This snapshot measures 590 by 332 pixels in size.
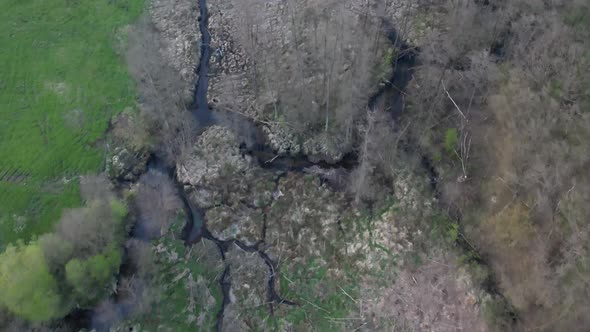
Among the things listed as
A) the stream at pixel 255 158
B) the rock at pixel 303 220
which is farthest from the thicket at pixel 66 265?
the rock at pixel 303 220

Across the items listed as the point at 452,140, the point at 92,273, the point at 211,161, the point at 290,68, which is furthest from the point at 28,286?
the point at 452,140

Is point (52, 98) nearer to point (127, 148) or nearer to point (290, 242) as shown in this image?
point (127, 148)

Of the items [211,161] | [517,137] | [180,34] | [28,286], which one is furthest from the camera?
[180,34]

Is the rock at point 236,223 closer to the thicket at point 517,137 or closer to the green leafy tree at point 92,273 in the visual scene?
the green leafy tree at point 92,273

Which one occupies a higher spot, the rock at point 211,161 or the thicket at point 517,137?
the thicket at point 517,137

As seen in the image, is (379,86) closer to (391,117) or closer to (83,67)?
(391,117)

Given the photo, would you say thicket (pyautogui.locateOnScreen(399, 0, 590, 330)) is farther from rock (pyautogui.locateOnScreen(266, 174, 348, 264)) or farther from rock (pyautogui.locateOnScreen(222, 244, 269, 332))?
rock (pyautogui.locateOnScreen(222, 244, 269, 332))

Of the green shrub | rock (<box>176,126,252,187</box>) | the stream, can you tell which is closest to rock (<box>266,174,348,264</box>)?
the stream
